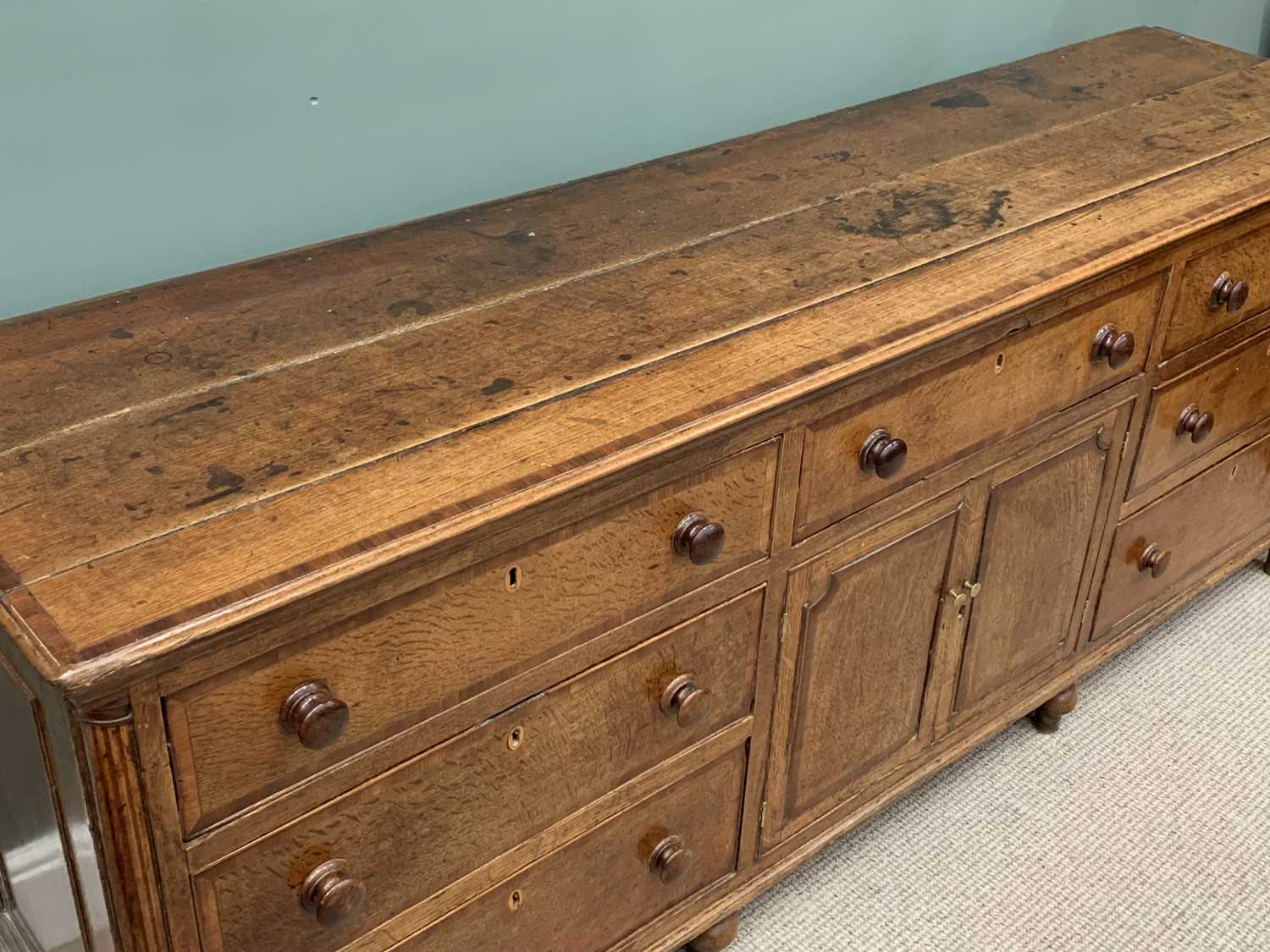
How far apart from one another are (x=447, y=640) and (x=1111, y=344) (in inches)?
36.3

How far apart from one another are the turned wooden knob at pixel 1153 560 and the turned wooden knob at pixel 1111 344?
18.0 inches

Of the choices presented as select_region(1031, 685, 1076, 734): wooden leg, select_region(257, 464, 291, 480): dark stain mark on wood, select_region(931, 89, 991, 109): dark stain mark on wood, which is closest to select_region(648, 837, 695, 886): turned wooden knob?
select_region(257, 464, 291, 480): dark stain mark on wood

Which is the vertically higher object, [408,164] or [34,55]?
[34,55]

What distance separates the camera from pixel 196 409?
1251mm

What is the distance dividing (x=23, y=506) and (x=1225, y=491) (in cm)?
172

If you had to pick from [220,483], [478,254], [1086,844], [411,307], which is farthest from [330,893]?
[1086,844]

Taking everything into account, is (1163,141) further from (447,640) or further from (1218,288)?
(447,640)

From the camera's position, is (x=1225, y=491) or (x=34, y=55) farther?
(x=1225, y=491)

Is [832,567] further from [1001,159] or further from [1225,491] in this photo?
[1225,491]

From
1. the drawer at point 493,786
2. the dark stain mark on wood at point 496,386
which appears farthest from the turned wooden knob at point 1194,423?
the dark stain mark on wood at point 496,386

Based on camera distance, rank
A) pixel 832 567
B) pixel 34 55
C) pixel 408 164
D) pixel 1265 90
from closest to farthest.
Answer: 1. pixel 34 55
2. pixel 832 567
3. pixel 408 164
4. pixel 1265 90

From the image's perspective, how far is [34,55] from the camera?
4.43 feet

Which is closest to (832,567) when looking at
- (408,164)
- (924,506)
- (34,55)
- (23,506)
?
(924,506)

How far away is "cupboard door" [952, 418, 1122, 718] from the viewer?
176 cm
